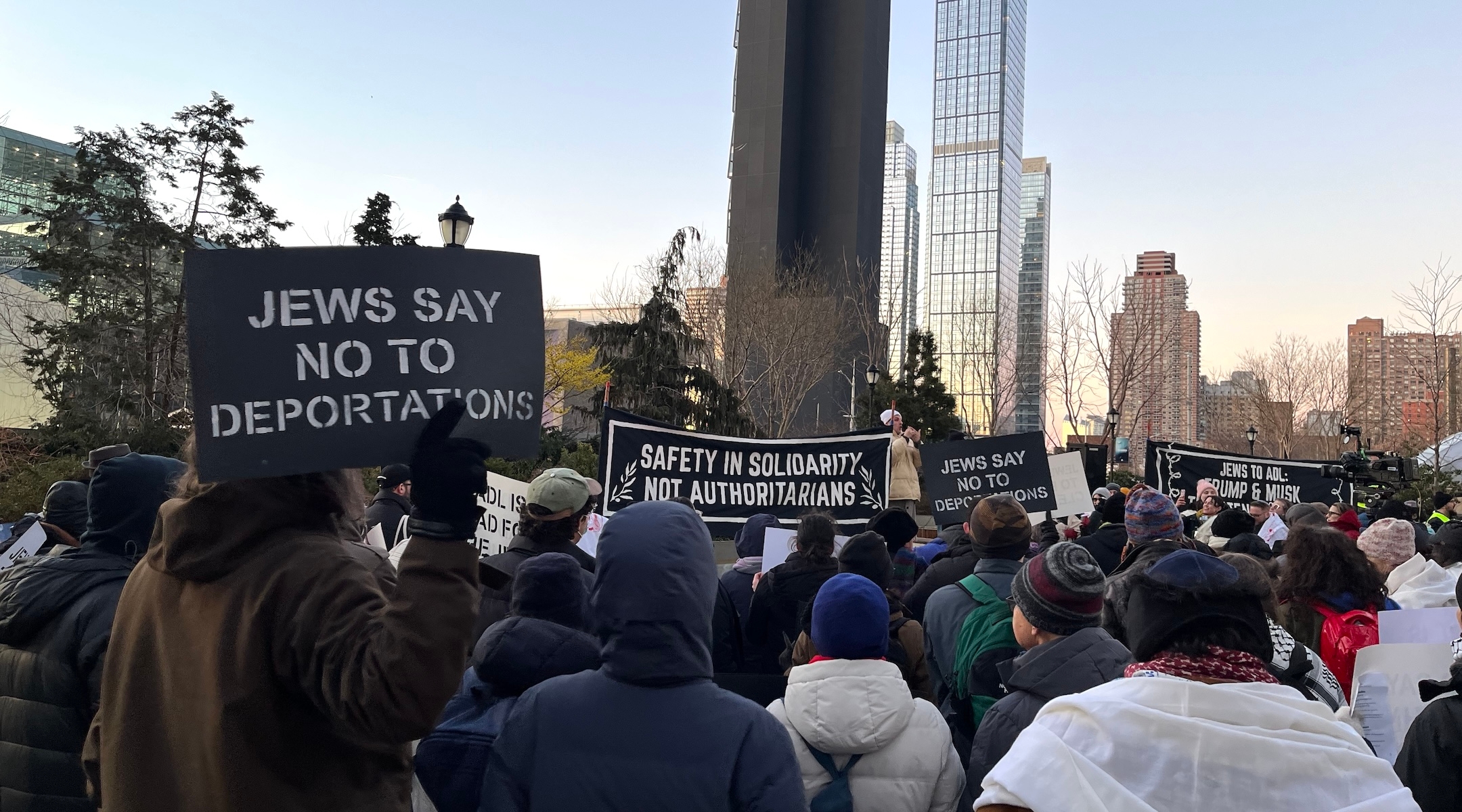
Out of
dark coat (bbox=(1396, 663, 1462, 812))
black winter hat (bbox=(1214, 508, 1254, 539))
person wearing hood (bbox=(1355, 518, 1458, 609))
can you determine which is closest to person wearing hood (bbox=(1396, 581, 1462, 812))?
dark coat (bbox=(1396, 663, 1462, 812))

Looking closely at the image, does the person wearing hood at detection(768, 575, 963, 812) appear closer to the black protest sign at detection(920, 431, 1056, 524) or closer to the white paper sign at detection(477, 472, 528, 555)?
the white paper sign at detection(477, 472, 528, 555)

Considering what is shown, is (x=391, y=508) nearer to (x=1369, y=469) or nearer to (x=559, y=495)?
(x=559, y=495)

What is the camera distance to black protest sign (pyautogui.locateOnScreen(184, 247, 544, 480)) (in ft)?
7.41

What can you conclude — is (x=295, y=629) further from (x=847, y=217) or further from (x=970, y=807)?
(x=847, y=217)

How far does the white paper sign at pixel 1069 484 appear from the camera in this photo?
1084 centimetres

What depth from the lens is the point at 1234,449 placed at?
6359cm

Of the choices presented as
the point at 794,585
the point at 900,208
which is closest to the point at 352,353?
the point at 794,585

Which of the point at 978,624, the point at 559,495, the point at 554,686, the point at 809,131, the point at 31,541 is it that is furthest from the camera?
the point at 809,131

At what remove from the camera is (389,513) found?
828 cm

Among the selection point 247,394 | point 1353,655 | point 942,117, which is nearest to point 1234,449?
point 1353,655

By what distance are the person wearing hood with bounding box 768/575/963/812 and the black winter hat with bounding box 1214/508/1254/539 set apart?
16.2 feet

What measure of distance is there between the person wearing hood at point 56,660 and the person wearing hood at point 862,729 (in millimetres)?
2200

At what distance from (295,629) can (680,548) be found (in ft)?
2.82

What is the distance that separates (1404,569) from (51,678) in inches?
260
